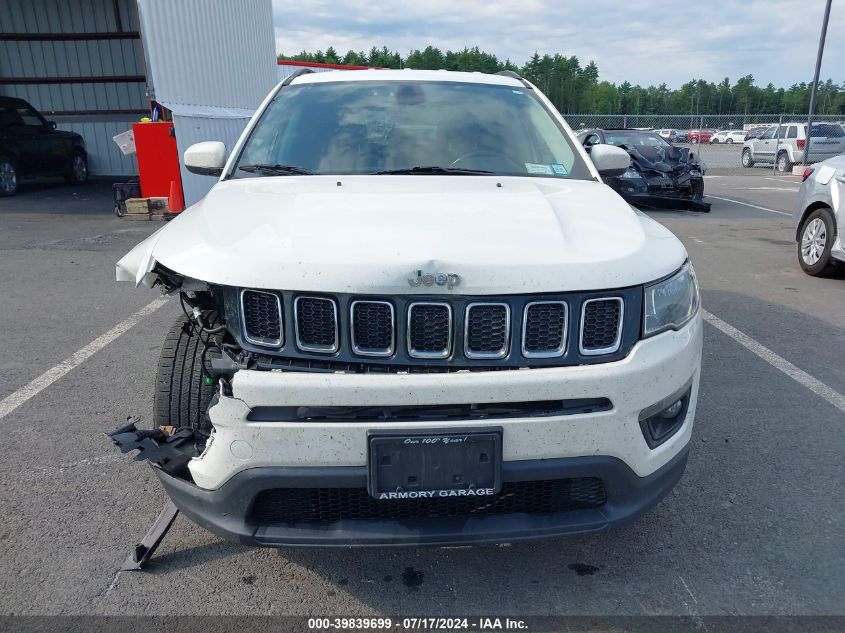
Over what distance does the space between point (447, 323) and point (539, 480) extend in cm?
55

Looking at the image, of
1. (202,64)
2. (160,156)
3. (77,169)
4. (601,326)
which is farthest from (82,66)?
(601,326)

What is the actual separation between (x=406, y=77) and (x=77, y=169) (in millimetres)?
14405

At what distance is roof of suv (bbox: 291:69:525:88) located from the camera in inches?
145

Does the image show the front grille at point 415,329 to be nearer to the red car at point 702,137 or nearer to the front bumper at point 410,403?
the front bumper at point 410,403

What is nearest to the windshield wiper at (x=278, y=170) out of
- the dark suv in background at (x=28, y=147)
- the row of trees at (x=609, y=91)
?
the dark suv in background at (x=28, y=147)

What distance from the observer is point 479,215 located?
2.26 m

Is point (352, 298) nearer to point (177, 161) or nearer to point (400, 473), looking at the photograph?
point (400, 473)

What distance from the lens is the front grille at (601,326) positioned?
1964mm

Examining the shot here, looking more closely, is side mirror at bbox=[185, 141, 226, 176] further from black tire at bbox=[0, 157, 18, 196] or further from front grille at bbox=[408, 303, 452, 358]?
black tire at bbox=[0, 157, 18, 196]

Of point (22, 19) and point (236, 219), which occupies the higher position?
point (22, 19)

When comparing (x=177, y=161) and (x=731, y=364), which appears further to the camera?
(x=177, y=161)

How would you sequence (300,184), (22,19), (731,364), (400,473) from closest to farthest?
(400,473) → (300,184) → (731,364) → (22,19)

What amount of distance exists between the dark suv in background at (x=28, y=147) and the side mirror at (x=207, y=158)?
11.3 m

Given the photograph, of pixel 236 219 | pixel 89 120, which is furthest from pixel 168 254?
pixel 89 120
